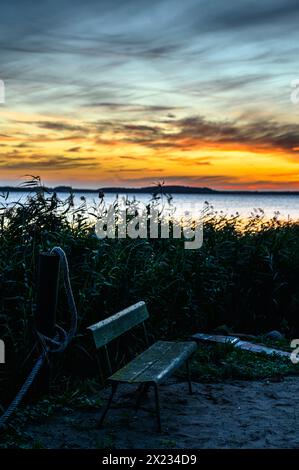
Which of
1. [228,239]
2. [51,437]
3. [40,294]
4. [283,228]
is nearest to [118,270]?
[40,294]

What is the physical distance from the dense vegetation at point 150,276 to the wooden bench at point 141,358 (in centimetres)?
54

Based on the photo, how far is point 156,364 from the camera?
535 centimetres

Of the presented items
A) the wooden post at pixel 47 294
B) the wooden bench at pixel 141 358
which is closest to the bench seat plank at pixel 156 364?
the wooden bench at pixel 141 358

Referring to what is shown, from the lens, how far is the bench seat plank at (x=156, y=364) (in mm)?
4859

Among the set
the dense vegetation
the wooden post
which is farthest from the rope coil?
the dense vegetation

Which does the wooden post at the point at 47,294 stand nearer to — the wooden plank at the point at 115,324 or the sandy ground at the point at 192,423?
the wooden plank at the point at 115,324

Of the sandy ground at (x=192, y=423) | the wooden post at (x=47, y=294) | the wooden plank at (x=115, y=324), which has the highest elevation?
the wooden post at (x=47, y=294)

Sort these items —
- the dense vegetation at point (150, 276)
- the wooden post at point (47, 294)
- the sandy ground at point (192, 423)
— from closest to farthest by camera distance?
the sandy ground at point (192, 423) → the wooden post at point (47, 294) → the dense vegetation at point (150, 276)

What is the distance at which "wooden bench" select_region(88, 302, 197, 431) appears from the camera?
487 centimetres

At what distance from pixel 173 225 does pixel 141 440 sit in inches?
193

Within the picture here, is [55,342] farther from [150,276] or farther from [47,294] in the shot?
[150,276]

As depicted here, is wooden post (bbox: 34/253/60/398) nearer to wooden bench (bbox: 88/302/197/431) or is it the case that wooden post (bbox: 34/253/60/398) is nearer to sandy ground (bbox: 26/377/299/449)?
wooden bench (bbox: 88/302/197/431)

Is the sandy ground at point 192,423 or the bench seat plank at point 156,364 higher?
the bench seat plank at point 156,364

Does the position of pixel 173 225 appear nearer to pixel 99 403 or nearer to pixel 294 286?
pixel 294 286
